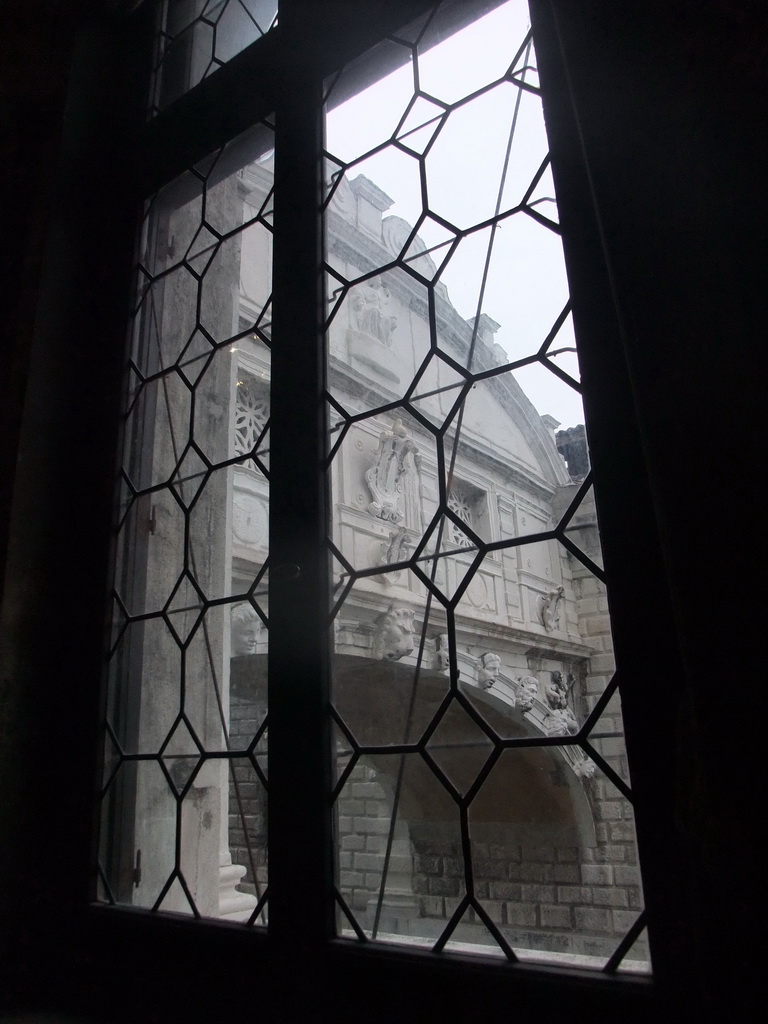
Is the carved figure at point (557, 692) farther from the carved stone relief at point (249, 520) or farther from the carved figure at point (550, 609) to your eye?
the carved stone relief at point (249, 520)

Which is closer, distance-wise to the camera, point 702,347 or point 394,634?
point 702,347

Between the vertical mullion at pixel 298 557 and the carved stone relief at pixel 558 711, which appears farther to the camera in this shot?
the vertical mullion at pixel 298 557

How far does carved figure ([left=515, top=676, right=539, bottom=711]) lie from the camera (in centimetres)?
97

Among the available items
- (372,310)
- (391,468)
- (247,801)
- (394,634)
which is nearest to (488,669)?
(394,634)

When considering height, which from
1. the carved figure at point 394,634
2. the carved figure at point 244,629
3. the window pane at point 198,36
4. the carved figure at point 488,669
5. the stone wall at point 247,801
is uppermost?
the window pane at point 198,36

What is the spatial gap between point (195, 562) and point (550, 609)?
746 millimetres

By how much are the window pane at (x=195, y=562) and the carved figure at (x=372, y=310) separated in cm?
23

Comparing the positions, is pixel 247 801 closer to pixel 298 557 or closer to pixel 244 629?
pixel 244 629

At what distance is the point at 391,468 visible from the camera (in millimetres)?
1184

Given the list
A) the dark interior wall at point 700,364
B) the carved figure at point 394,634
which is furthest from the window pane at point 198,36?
the carved figure at point 394,634

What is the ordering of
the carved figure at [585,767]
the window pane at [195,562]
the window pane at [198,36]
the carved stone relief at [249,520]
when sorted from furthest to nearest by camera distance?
the window pane at [198,36] → the carved stone relief at [249,520] → the window pane at [195,562] → the carved figure at [585,767]

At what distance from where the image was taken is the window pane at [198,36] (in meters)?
1.79

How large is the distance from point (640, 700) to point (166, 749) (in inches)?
34.8

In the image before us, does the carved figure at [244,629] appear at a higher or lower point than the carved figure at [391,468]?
lower
